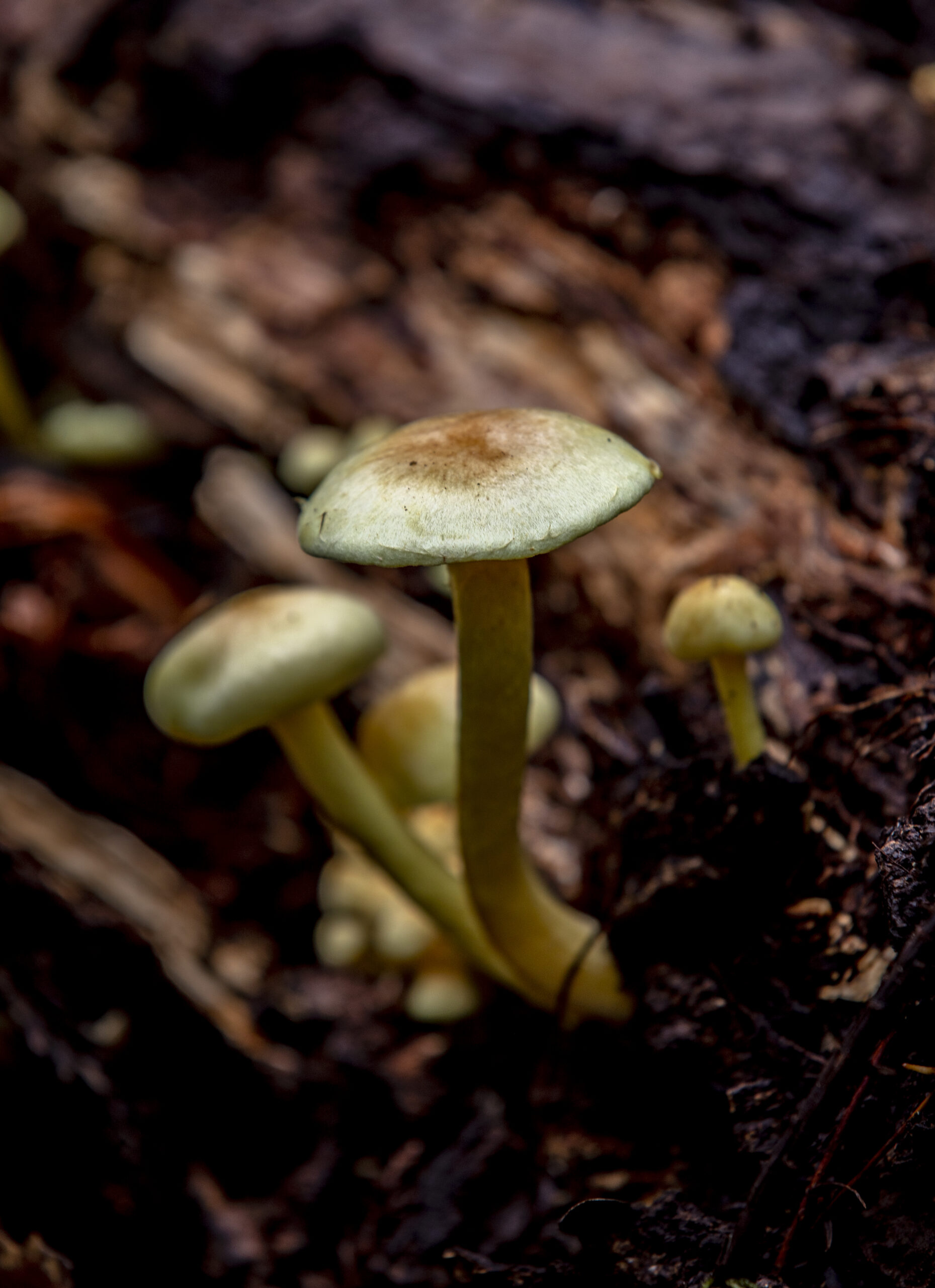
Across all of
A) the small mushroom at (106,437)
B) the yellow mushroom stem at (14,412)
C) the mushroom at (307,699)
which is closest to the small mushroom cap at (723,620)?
the mushroom at (307,699)

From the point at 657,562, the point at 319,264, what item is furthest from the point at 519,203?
the point at 657,562

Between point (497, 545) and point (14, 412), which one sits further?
point (14, 412)

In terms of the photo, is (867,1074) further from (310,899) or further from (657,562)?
(310,899)

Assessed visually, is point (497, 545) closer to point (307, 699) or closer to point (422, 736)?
point (307, 699)

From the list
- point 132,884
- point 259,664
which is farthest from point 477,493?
point 132,884

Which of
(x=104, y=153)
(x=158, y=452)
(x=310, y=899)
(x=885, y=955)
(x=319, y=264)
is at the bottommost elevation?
(x=310, y=899)

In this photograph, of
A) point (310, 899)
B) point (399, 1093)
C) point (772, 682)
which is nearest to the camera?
point (772, 682)

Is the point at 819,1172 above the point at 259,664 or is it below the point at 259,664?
below
